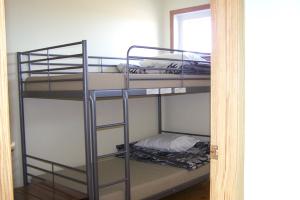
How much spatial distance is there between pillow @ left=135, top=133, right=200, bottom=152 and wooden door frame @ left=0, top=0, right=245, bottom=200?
91.9 inches

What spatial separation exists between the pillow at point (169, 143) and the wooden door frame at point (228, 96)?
234 cm

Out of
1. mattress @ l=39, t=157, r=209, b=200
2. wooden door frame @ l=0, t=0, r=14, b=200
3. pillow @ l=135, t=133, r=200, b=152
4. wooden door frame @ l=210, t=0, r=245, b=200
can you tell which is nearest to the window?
pillow @ l=135, t=133, r=200, b=152

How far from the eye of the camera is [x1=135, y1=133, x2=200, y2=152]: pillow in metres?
3.48

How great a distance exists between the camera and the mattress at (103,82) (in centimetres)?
229

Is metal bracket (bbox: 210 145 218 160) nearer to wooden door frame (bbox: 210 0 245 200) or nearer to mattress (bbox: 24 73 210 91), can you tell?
wooden door frame (bbox: 210 0 245 200)

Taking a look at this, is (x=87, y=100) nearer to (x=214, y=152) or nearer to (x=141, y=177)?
(x=141, y=177)

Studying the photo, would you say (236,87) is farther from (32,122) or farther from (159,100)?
(159,100)

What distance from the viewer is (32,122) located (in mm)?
2926

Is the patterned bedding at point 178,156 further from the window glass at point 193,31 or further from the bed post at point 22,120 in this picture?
the window glass at point 193,31

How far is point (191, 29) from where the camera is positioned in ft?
13.6

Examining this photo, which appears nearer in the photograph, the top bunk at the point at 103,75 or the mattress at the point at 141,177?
the top bunk at the point at 103,75
